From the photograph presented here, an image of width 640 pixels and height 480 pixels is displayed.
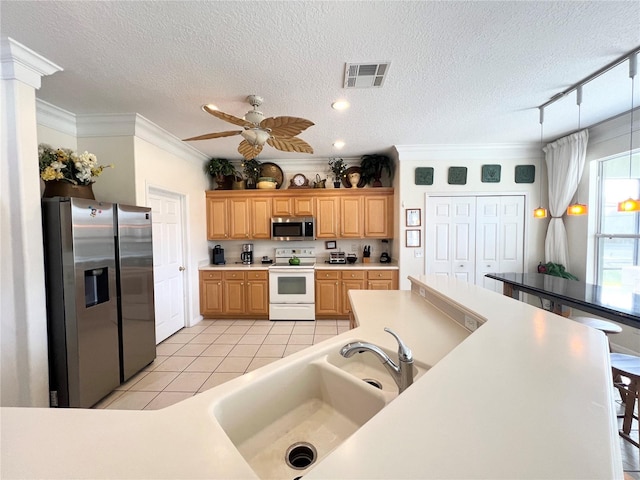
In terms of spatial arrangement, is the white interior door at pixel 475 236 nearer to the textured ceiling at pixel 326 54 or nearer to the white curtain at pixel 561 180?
the white curtain at pixel 561 180

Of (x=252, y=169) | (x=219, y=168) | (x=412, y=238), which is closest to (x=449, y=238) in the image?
(x=412, y=238)

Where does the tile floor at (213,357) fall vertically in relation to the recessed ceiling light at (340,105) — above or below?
below

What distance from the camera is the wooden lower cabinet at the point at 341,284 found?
4.13m

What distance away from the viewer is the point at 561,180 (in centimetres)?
356

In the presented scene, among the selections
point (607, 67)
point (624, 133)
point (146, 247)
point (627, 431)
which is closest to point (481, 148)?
point (624, 133)

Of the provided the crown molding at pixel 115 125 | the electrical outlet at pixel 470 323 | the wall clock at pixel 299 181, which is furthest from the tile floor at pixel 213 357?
the crown molding at pixel 115 125

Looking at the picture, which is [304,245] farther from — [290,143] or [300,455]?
[300,455]

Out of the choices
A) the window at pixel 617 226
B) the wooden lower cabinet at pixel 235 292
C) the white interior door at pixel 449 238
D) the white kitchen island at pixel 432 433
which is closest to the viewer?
the white kitchen island at pixel 432 433

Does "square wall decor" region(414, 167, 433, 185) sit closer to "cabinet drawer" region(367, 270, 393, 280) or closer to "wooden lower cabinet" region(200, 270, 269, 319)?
"cabinet drawer" region(367, 270, 393, 280)

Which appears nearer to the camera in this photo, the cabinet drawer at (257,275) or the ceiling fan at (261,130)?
the ceiling fan at (261,130)

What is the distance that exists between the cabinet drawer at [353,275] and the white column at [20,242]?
11.0 feet

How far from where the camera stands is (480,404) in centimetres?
66

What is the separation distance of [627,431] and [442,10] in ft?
10.1

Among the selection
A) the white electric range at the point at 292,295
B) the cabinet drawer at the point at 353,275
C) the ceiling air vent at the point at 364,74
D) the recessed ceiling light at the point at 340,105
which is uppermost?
the ceiling air vent at the point at 364,74
